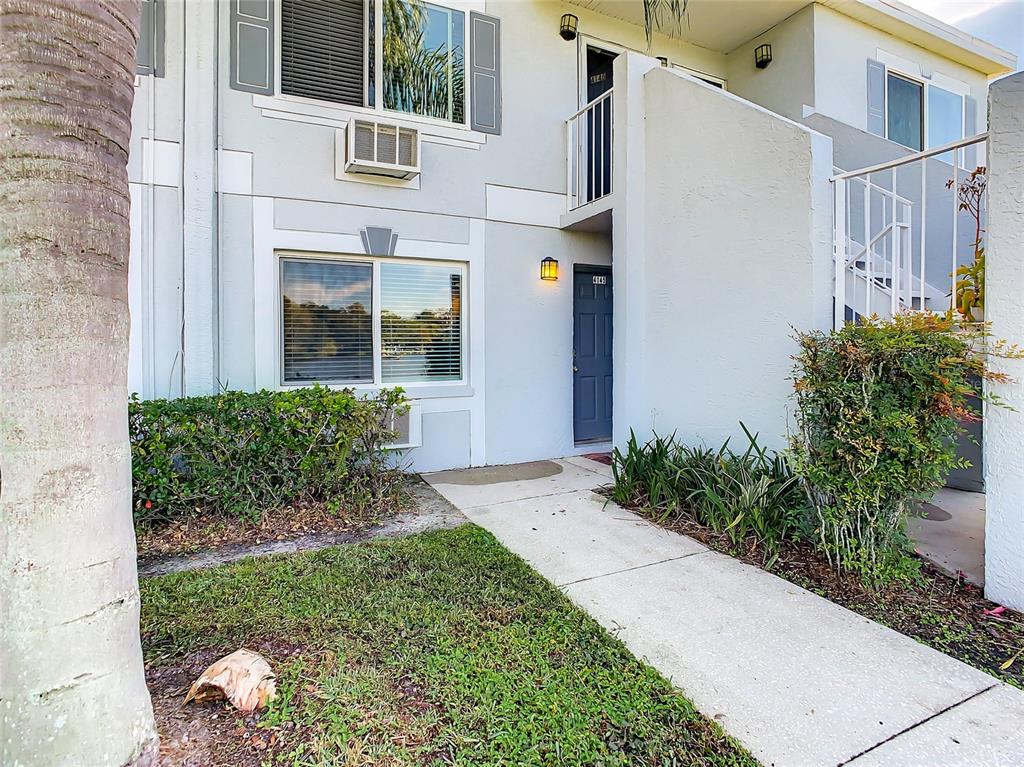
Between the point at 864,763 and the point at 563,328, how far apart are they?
191 inches

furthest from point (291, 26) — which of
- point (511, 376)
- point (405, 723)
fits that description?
point (405, 723)

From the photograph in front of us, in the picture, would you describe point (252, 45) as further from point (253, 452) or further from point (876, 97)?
point (876, 97)

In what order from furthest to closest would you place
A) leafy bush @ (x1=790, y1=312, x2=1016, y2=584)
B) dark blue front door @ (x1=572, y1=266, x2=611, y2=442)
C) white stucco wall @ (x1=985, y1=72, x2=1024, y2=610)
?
dark blue front door @ (x1=572, y1=266, x2=611, y2=442) → leafy bush @ (x1=790, y1=312, x2=1016, y2=584) → white stucco wall @ (x1=985, y1=72, x2=1024, y2=610)

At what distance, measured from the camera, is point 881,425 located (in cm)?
274

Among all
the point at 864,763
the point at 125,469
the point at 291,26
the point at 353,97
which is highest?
the point at 291,26

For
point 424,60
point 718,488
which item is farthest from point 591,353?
point 424,60

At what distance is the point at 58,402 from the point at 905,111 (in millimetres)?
10009

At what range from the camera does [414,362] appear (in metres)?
5.54

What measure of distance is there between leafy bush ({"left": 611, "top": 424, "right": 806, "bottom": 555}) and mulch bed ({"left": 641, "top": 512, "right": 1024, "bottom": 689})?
20cm

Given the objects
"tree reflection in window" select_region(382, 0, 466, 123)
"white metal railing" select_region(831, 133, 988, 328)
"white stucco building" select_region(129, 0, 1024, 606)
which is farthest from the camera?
"tree reflection in window" select_region(382, 0, 466, 123)

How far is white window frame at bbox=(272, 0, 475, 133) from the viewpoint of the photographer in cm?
488

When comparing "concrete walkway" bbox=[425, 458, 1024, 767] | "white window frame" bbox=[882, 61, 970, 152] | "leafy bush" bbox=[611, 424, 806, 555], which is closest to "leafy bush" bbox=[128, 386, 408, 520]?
"concrete walkway" bbox=[425, 458, 1024, 767]

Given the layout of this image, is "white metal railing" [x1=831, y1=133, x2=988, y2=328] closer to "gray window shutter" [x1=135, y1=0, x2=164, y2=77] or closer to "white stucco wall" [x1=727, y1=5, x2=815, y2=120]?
"white stucco wall" [x1=727, y1=5, x2=815, y2=120]

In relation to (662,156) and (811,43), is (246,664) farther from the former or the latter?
(811,43)
